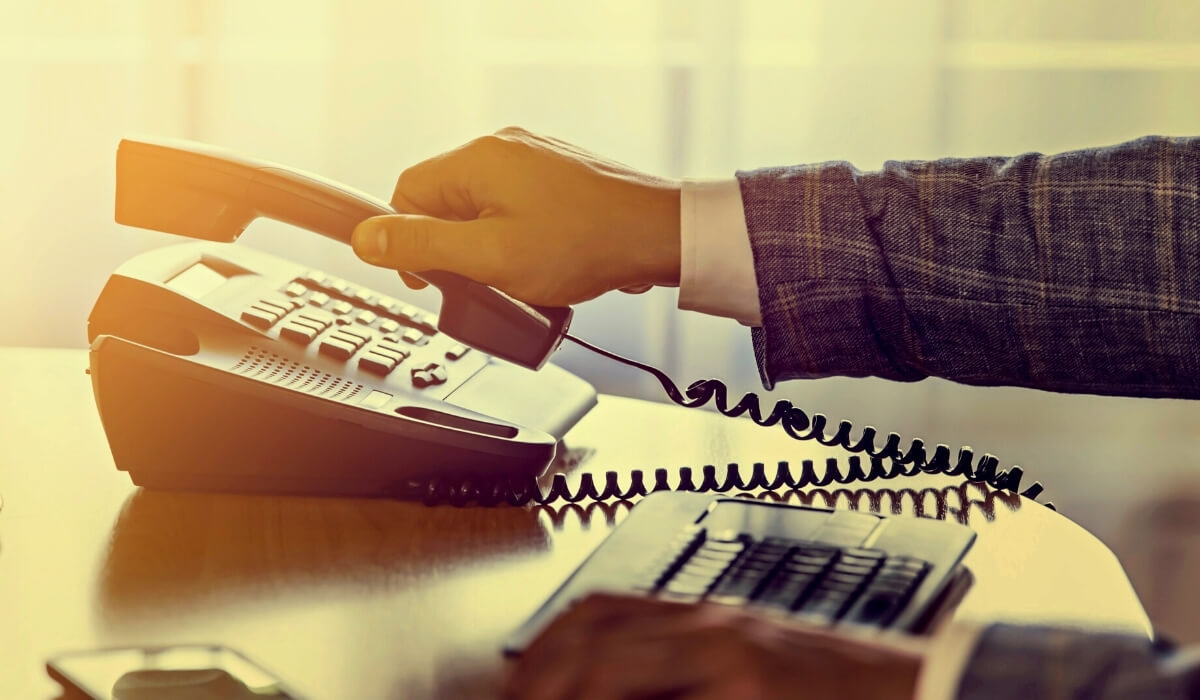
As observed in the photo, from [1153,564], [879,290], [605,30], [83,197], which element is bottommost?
[1153,564]

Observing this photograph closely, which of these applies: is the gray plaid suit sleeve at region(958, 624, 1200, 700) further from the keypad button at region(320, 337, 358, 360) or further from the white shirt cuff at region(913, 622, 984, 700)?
the keypad button at region(320, 337, 358, 360)

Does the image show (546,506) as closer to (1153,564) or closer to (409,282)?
(409,282)

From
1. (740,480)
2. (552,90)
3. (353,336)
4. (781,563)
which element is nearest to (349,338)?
(353,336)

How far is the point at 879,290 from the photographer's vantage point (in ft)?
2.29

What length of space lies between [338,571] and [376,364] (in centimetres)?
19

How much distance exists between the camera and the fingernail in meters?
0.70

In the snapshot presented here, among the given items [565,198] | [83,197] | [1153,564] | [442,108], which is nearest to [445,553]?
[565,198]

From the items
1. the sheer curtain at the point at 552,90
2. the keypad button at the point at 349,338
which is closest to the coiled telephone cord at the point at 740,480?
the keypad button at the point at 349,338

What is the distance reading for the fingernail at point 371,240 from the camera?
702 millimetres

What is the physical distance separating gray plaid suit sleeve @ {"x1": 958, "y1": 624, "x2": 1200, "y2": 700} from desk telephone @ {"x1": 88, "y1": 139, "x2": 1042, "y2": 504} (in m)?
0.37

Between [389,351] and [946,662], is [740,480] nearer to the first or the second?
[389,351]

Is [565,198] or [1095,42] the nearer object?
[565,198]

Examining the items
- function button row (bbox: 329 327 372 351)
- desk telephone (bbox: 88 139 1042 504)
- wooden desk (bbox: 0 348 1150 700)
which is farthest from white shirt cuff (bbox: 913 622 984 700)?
function button row (bbox: 329 327 372 351)

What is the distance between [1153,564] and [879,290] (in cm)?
139
